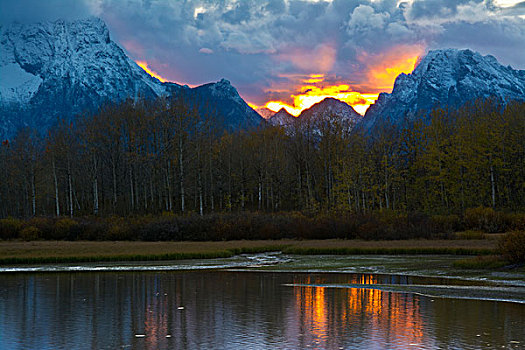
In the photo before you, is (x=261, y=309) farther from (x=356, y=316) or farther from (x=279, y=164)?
(x=279, y=164)

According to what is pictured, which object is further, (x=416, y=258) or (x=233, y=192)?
(x=233, y=192)

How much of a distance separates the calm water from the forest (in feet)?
140

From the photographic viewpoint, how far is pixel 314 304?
2461 centimetres

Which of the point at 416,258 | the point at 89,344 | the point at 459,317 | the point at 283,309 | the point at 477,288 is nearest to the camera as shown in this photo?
the point at 89,344

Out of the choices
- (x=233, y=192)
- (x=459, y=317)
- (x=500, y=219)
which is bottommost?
(x=459, y=317)

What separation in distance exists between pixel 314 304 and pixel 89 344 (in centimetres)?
1057

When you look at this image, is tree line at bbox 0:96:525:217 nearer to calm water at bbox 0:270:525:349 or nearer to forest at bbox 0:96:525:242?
forest at bbox 0:96:525:242

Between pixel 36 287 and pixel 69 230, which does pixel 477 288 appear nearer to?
pixel 36 287

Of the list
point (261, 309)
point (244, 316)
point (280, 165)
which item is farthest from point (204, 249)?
point (280, 165)

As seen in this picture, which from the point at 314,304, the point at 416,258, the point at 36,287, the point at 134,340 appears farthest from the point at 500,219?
the point at 134,340

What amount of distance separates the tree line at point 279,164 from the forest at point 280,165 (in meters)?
0.26

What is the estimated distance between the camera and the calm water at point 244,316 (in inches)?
685

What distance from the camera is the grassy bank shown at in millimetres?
45562

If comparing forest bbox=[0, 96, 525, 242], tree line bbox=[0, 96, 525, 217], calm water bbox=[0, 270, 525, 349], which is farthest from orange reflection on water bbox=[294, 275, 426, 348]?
tree line bbox=[0, 96, 525, 217]
